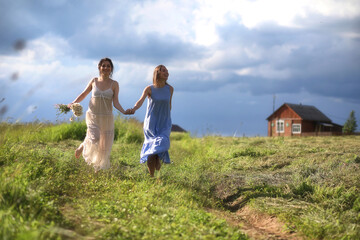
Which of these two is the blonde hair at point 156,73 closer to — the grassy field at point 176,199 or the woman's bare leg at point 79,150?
the grassy field at point 176,199

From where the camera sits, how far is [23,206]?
435cm

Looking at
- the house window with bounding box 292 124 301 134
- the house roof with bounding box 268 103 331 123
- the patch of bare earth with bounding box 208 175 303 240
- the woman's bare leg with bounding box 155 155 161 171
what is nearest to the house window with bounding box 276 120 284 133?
the house window with bounding box 292 124 301 134

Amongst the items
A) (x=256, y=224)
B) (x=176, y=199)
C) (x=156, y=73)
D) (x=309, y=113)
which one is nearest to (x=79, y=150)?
(x=156, y=73)

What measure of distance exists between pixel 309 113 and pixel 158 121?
1244 inches

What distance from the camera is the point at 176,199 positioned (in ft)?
18.9

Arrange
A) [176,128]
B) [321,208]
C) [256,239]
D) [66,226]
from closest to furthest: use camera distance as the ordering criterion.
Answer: [66,226] < [256,239] < [321,208] < [176,128]

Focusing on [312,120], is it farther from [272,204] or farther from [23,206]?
[23,206]

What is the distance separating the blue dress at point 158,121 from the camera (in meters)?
7.28

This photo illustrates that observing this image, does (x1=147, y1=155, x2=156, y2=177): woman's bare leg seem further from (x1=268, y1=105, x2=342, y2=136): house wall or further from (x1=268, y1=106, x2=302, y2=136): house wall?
(x1=268, y1=106, x2=302, y2=136): house wall

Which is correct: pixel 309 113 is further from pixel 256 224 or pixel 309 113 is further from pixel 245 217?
pixel 256 224

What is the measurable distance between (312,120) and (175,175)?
30.2 m

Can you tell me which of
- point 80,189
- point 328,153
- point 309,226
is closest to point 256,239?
point 309,226

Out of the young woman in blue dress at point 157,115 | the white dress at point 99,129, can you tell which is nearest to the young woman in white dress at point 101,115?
the white dress at point 99,129

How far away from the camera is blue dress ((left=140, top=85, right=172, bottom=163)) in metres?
7.28
